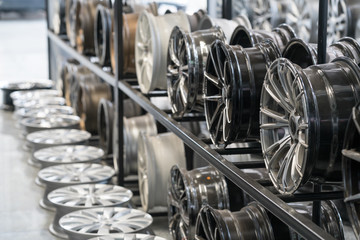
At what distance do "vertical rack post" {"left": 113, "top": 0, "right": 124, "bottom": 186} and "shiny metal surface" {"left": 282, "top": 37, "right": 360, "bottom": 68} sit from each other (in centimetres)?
205

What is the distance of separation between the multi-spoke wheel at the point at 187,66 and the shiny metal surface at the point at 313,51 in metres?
Answer: 0.54

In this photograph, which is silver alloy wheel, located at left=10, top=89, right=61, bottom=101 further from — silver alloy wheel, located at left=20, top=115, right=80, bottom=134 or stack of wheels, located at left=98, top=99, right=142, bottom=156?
stack of wheels, located at left=98, top=99, right=142, bottom=156

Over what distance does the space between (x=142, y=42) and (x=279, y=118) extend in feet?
6.86

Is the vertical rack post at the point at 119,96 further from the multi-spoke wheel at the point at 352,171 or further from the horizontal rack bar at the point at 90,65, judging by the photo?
the multi-spoke wheel at the point at 352,171

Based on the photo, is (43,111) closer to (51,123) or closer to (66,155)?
(51,123)

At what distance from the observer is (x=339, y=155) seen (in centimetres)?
203

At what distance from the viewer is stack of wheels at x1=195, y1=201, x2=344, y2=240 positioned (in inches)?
107

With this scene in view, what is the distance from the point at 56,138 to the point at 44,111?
3.26ft

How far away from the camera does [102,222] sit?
12.1 ft

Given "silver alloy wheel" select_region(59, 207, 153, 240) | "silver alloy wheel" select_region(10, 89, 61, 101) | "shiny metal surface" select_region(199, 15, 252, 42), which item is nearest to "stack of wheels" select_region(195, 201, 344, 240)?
"silver alloy wheel" select_region(59, 207, 153, 240)

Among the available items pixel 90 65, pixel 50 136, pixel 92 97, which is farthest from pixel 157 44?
pixel 92 97

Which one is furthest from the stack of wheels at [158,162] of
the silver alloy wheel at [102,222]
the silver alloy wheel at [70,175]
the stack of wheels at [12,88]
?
the stack of wheels at [12,88]

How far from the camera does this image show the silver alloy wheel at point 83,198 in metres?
4.02

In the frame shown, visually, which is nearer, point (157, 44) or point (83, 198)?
point (157, 44)
